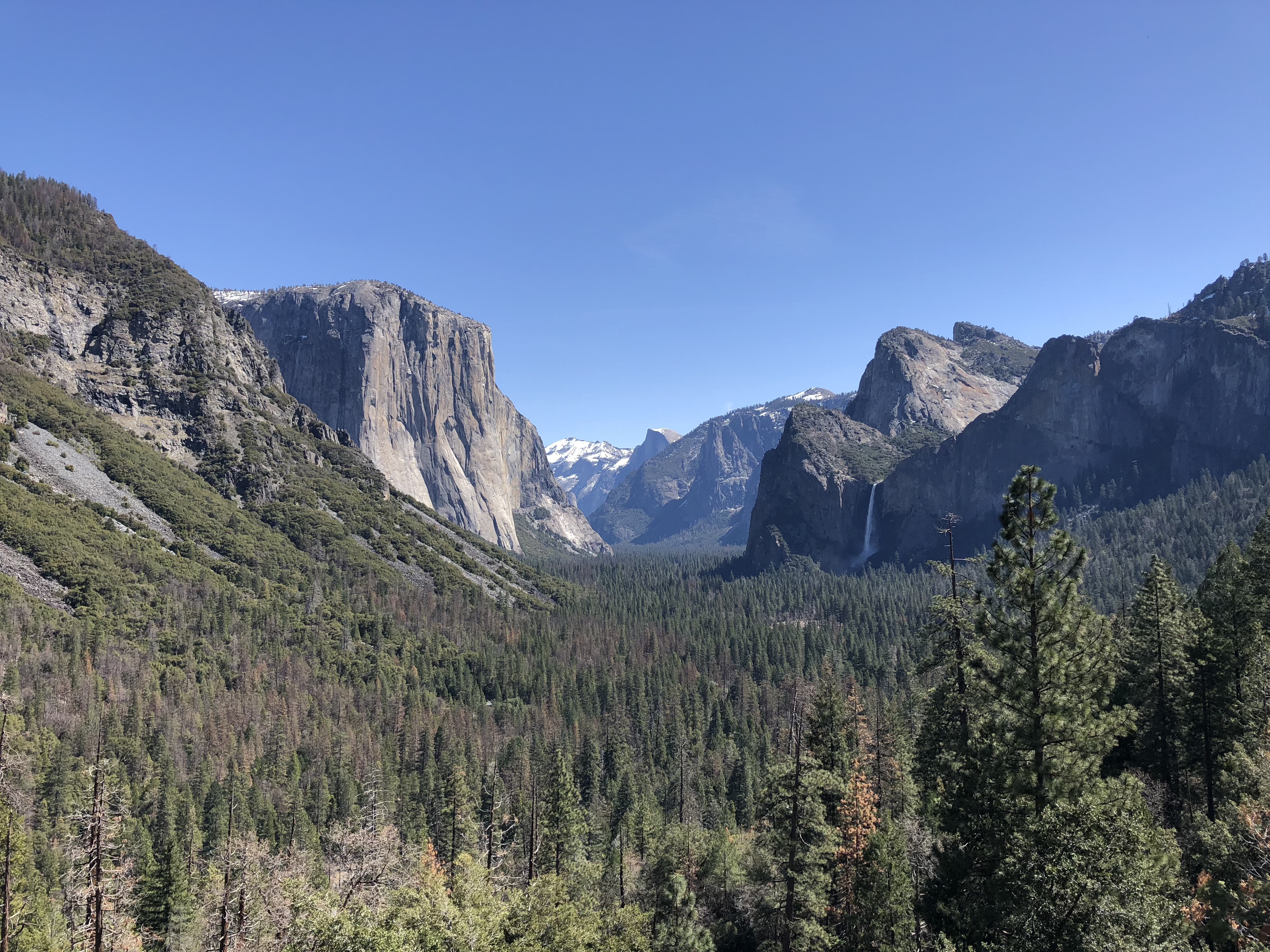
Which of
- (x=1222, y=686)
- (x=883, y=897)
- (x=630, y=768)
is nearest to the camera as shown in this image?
(x=883, y=897)

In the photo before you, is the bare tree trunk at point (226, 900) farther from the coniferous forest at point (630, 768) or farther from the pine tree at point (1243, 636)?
the pine tree at point (1243, 636)

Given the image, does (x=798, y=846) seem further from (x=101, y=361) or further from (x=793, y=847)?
(x=101, y=361)

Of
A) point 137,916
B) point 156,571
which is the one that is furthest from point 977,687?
point 156,571

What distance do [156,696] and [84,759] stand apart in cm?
1926

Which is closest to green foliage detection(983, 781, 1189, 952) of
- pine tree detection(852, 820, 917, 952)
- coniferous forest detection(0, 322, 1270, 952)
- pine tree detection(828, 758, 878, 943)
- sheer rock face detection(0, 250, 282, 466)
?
coniferous forest detection(0, 322, 1270, 952)

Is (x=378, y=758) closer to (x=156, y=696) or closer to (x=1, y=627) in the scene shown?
(x=156, y=696)

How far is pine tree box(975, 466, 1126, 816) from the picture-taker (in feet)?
61.8

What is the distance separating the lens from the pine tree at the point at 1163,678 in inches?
1352

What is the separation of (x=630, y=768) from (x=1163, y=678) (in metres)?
61.1

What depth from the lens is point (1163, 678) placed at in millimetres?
35000

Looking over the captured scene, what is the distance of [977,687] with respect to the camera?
21594 millimetres

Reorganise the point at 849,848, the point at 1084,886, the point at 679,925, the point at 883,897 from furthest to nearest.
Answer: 1. the point at 679,925
2. the point at 849,848
3. the point at 883,897
4. the point at 1084,886

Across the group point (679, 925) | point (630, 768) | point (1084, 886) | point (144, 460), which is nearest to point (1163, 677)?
point (1084, 886)

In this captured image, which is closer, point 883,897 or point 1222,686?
point 883,897
